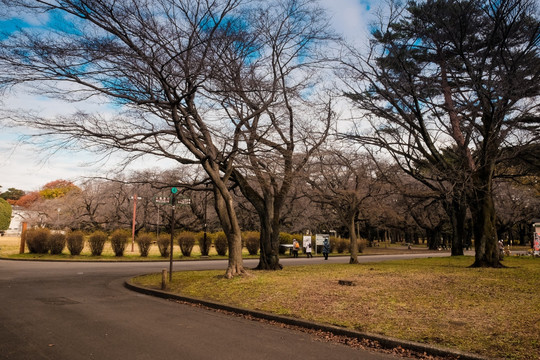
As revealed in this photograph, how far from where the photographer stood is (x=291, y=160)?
16.1 meters

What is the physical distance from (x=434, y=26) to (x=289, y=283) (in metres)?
11.2

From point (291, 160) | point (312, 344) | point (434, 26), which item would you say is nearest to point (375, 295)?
point (312, 344)

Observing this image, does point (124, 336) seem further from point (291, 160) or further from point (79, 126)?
point (291, 160)

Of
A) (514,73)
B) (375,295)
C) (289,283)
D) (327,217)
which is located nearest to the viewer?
(375,295)

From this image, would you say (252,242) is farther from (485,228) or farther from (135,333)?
(135,333)

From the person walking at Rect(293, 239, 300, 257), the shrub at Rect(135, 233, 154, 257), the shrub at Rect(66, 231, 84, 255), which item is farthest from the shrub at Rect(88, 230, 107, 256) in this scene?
the person walking at Rect(293, 239, 300, 257)

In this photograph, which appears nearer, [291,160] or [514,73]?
[514,73]

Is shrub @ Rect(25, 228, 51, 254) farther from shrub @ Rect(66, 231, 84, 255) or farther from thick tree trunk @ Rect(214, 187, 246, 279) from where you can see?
thick tree trunk @ Rect(214, 187, 246, 279)

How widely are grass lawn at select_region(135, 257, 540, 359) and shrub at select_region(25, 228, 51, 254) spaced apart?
18.4 meters

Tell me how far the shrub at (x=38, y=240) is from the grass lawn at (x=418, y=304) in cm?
1841

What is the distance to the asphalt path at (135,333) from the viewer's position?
536 cm

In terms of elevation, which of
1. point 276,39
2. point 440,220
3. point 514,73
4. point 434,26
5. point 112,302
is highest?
point 434,26

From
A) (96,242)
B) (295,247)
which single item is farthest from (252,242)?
(96,242)

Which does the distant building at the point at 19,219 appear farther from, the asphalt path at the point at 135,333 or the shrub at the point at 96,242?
the asphalt path at the point at 135,333
